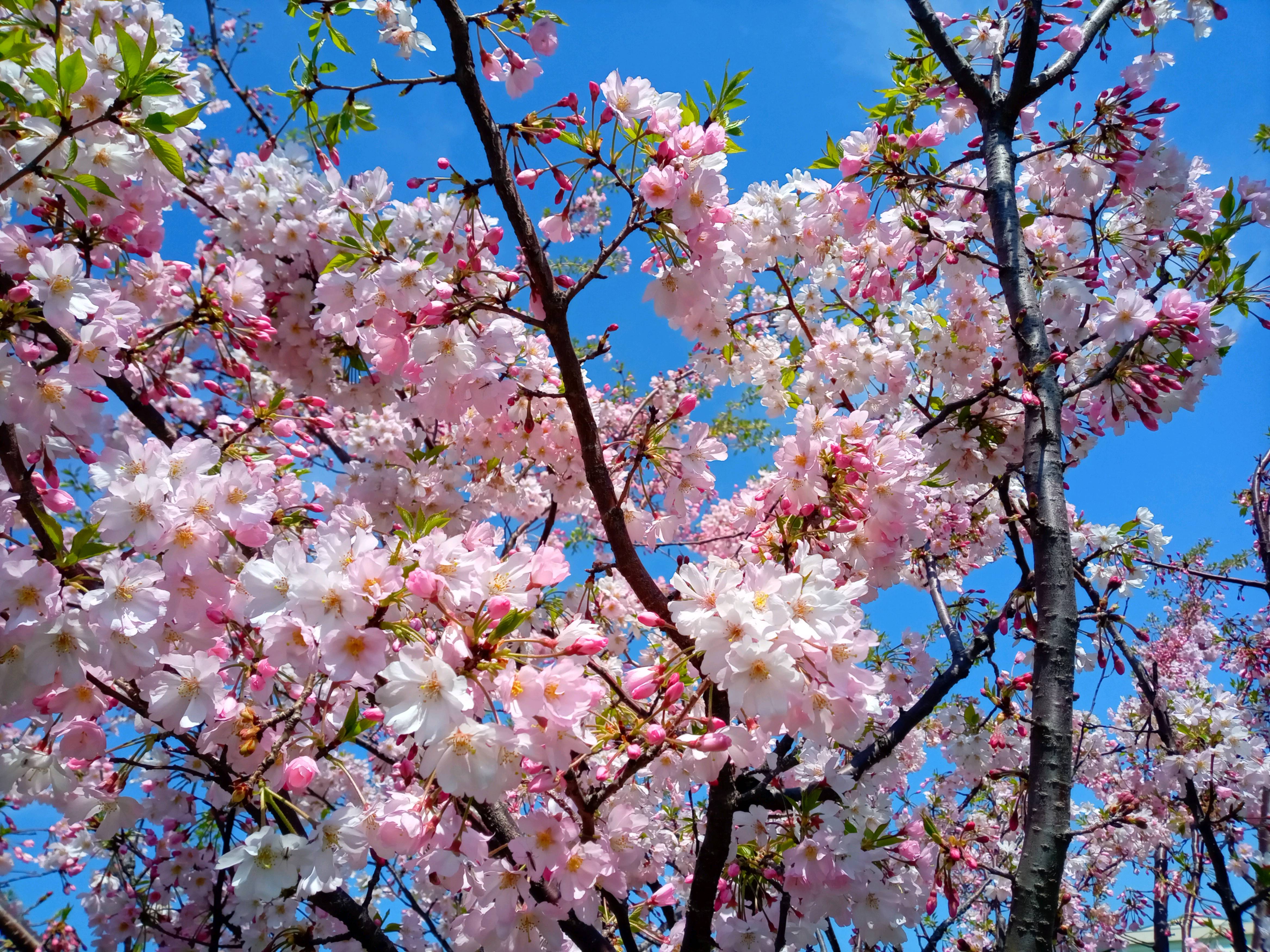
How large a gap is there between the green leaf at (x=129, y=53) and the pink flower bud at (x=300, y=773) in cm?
181

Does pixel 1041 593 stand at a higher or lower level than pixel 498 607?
higher

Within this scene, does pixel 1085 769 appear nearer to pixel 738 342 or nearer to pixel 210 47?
pixel 738 342

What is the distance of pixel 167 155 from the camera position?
6.46 ft

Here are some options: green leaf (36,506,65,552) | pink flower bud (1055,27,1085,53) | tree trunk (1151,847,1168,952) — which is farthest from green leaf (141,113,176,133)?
tree trunk (1151,847,1168,952)

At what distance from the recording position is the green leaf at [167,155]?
1.89m

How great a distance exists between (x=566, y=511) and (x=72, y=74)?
2.79m

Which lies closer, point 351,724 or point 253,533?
point 351,724

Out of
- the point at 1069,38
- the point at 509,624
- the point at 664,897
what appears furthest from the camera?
the point at 1069,38

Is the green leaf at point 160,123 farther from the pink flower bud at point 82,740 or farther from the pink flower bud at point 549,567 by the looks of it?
the pink flower bud at point 82,740

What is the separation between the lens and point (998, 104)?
334cm

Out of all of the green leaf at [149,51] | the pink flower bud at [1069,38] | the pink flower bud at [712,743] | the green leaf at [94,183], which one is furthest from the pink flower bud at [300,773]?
the pink flower bud at [1069,38]

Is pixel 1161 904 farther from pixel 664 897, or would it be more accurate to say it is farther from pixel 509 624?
pixel 509 624

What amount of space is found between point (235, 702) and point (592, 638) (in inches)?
41.1

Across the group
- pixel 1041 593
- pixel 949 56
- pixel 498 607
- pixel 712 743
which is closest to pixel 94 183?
pixel 498 607
